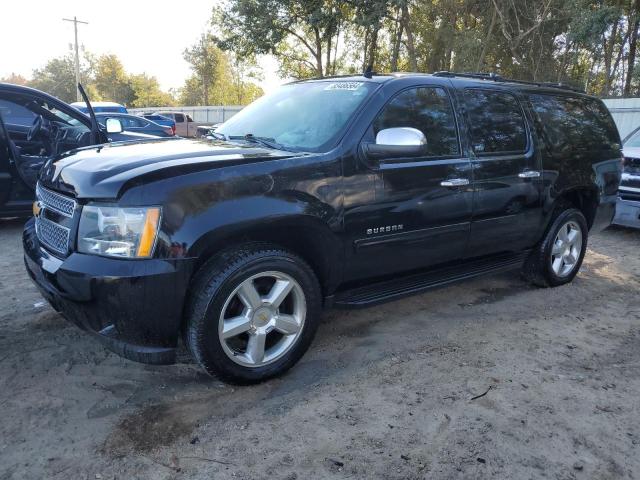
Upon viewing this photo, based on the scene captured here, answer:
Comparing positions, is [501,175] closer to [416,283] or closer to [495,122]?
[495,122]

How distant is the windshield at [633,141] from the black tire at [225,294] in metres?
6.85

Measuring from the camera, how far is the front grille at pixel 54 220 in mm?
2803

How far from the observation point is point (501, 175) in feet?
13.4

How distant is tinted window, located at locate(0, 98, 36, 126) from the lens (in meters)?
6.11

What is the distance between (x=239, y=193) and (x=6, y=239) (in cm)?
474

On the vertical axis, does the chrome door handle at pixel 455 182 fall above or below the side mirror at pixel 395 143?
below

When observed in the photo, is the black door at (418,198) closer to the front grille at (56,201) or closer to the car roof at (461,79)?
the car roof at (461,79)

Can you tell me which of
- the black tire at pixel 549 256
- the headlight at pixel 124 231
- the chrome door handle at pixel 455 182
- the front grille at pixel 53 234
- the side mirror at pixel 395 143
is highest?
the side mirror at pixel 395 143

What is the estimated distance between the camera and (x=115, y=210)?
2.57 m

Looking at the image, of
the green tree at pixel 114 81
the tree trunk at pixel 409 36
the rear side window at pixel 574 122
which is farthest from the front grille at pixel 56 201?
the green tree at pixel 114 81

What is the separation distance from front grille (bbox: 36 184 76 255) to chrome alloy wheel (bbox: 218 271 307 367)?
3.13ft

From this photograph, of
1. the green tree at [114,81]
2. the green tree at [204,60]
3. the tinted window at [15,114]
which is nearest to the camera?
the tinted window at [15,114]

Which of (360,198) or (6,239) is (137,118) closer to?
(6,239)

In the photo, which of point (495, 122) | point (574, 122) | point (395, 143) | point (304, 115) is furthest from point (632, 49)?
point (395, 143)
